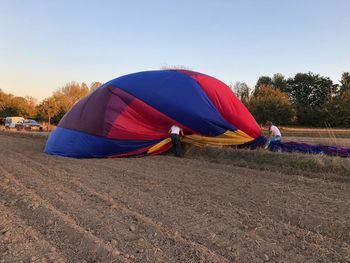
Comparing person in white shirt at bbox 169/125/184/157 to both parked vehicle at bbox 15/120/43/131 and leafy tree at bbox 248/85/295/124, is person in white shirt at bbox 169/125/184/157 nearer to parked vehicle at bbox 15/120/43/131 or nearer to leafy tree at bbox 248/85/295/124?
parked vehicle at bbox 15/120/43/131

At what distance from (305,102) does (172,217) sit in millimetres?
58026

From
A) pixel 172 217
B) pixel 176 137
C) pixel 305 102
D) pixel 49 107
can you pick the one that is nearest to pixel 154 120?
pixel 176 137

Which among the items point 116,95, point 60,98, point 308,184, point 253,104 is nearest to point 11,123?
point 60,98

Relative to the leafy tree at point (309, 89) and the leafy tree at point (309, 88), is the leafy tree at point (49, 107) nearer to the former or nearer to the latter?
the leafy tree at point (309, 89)

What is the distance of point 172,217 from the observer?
16.0ft

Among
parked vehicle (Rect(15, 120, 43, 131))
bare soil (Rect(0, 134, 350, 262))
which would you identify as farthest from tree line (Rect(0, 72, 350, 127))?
bare soil (Rect(0, 134, 350, 262))

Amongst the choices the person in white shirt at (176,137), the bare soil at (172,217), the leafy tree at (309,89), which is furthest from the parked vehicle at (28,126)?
the bare soil at (172,217)

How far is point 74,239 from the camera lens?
4.02 meters

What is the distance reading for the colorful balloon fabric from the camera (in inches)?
454

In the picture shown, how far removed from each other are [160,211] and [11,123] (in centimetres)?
4376

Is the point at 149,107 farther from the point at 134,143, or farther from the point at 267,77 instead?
the point at 267,77

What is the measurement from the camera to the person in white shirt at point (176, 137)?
11.6m

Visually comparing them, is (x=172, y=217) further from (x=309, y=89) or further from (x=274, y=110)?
(x=309, y=89)

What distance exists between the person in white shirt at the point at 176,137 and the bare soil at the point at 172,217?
138 inches
